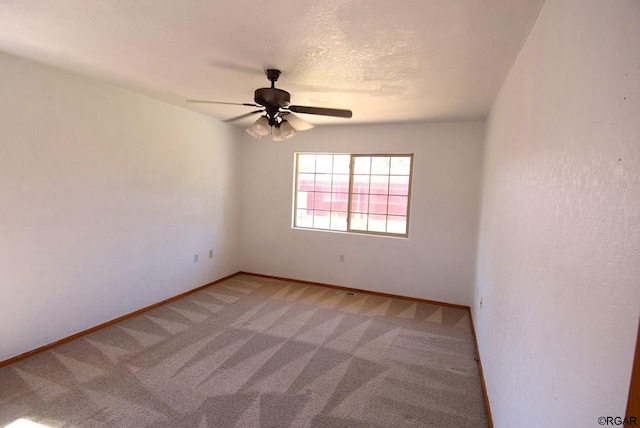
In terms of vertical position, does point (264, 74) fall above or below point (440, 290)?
above

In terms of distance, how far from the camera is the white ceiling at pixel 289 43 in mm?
1635

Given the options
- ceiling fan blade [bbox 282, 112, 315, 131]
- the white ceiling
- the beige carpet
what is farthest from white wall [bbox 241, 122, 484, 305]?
ceiling fan blade [bbox 282, 112, 315, 131]

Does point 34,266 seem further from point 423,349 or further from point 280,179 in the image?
point 423,349

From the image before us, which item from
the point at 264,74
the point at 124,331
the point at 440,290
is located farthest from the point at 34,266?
the point at 440,290

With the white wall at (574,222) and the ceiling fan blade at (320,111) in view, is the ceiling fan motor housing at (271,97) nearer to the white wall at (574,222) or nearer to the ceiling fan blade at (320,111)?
the ceiling fan blade at (320,111)

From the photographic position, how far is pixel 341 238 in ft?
15.8

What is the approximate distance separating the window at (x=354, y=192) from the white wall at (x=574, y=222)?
→ 8.78 ft

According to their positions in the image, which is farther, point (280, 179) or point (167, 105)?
point (280, 179)

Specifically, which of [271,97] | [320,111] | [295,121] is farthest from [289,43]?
[295,121]

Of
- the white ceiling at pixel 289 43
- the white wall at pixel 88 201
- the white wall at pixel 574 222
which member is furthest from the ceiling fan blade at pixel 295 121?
the white wall at pixel 88 201

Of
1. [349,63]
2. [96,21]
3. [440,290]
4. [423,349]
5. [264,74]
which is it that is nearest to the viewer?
[96,21]

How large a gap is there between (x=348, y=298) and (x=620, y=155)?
3.98 meters

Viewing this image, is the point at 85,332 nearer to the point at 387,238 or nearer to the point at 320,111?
the point at 320,111

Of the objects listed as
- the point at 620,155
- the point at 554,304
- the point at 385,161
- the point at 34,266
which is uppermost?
the point at 385,161
